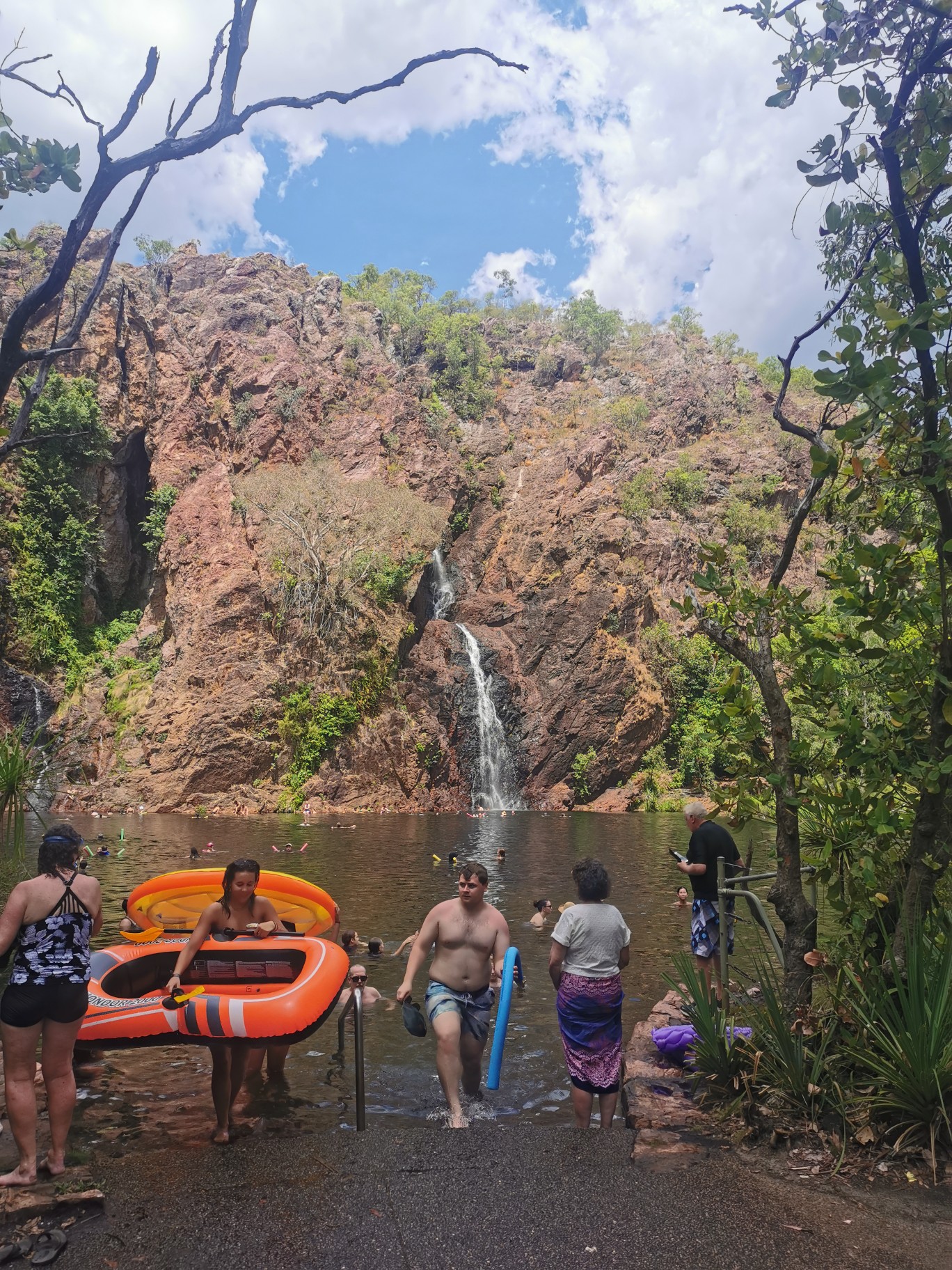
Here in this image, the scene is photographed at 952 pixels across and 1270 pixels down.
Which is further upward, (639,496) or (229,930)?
(639,496)

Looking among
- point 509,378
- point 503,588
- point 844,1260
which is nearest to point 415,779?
point 503,588

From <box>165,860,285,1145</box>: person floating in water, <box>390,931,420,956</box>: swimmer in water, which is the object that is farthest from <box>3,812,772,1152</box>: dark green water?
<box>165,860,285,1145</box>: person floating in water

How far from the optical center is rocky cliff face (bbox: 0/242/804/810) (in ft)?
99.4

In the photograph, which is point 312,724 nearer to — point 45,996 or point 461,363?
point 45,996

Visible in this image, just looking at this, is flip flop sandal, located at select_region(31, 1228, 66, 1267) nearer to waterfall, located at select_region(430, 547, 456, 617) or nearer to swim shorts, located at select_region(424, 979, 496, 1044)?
swim shorts, located at select_region(424, 979, 496, 1044)

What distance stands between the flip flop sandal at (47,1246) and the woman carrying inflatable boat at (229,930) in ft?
4.96

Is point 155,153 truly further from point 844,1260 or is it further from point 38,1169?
point 844,1260

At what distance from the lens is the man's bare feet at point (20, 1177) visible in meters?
3.89

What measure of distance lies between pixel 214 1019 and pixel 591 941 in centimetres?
220

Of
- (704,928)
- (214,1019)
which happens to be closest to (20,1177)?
(214,1019)

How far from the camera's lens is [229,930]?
577cm

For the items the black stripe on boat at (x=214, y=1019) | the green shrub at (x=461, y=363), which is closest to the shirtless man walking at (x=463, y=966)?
the black stripe on boat at (x=214, y=1019)

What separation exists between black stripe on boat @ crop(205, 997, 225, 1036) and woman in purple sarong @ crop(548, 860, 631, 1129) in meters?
1.92

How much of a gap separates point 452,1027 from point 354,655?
28.0 metres
